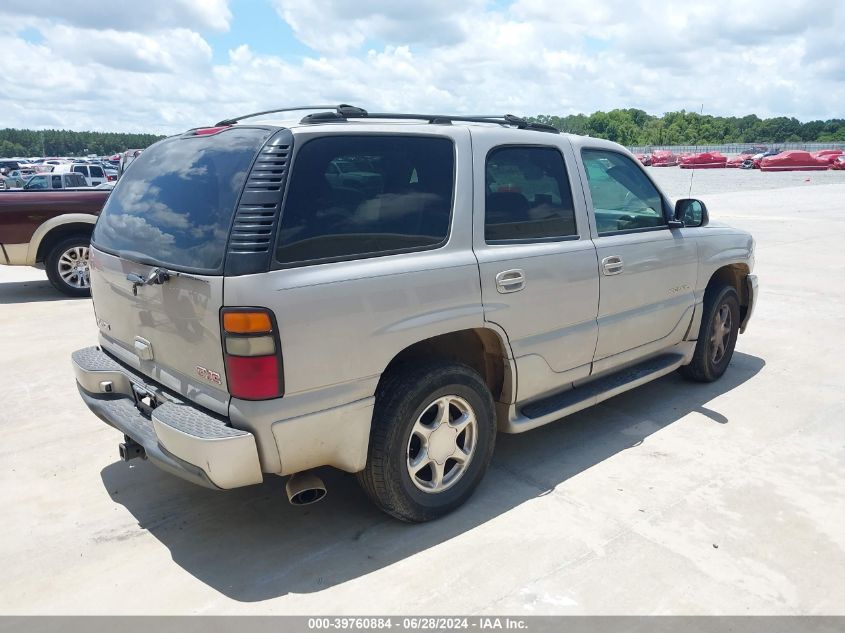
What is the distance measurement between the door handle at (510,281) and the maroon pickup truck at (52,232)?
272 inches

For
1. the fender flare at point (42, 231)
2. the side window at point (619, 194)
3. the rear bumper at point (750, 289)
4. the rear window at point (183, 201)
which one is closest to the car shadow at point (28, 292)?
the fender flare at point (42, 231)

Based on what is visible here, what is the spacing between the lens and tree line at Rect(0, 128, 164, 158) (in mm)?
139750

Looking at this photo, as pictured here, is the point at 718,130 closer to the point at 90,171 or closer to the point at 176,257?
the point at 90,171

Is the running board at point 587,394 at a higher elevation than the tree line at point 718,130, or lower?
lower

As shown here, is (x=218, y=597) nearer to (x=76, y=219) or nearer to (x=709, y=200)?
(x=76, y=219)

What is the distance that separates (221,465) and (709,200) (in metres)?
22.6

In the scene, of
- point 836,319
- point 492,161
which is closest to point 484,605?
point 492,161

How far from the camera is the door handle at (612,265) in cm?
406

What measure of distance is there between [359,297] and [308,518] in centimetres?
132

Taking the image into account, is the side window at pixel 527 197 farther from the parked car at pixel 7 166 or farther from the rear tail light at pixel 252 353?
the parked car at pixel 7 166

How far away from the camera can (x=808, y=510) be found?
3.54m

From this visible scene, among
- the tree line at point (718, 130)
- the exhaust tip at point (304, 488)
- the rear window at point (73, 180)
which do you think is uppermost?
the tree line at point (718, 130)

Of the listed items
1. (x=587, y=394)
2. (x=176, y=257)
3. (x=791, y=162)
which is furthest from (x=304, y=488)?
(x=791, y=162)
